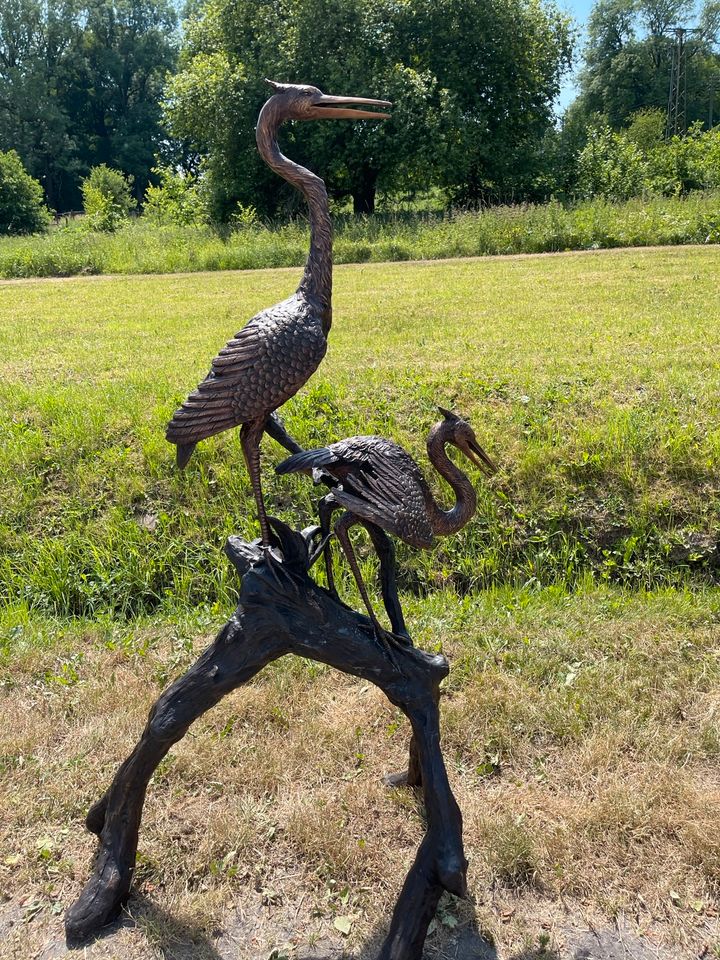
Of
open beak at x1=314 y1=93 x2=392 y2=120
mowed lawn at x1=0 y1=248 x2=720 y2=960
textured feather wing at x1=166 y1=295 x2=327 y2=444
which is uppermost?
open beak at x1=314 y1=93 x2=392 y2=120

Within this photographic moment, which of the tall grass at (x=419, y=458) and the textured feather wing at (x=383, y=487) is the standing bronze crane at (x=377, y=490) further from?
the tall grass at (x=419, y=458)

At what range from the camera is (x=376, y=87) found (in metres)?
17.8

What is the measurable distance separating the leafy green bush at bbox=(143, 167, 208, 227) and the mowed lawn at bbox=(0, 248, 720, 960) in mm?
15134

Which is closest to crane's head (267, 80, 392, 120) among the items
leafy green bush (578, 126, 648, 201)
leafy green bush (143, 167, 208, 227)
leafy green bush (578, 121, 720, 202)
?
leafy green bush (578, 121, 720, 202)

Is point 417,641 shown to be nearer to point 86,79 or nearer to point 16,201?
point 16,201

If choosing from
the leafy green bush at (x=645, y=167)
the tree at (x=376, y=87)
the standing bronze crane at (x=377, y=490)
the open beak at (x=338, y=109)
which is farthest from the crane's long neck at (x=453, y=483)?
the tree at (x=376, y=87)

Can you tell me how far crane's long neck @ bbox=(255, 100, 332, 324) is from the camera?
2.17 m

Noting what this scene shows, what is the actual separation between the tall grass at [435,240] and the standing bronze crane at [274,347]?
34.0 feet

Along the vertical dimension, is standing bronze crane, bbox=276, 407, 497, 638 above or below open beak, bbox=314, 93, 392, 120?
below

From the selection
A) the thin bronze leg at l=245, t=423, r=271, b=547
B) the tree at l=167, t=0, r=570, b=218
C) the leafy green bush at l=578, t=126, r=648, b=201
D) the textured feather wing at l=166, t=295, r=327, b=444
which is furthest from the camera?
the tree at l=167, t=0, r=570, b=218

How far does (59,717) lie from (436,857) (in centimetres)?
197

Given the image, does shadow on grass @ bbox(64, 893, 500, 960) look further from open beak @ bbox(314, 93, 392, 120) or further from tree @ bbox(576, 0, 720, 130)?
tree @ bbox(576, 0, 720, 130)

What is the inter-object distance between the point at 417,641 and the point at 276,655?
144 cm

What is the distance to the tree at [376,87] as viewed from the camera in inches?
715
